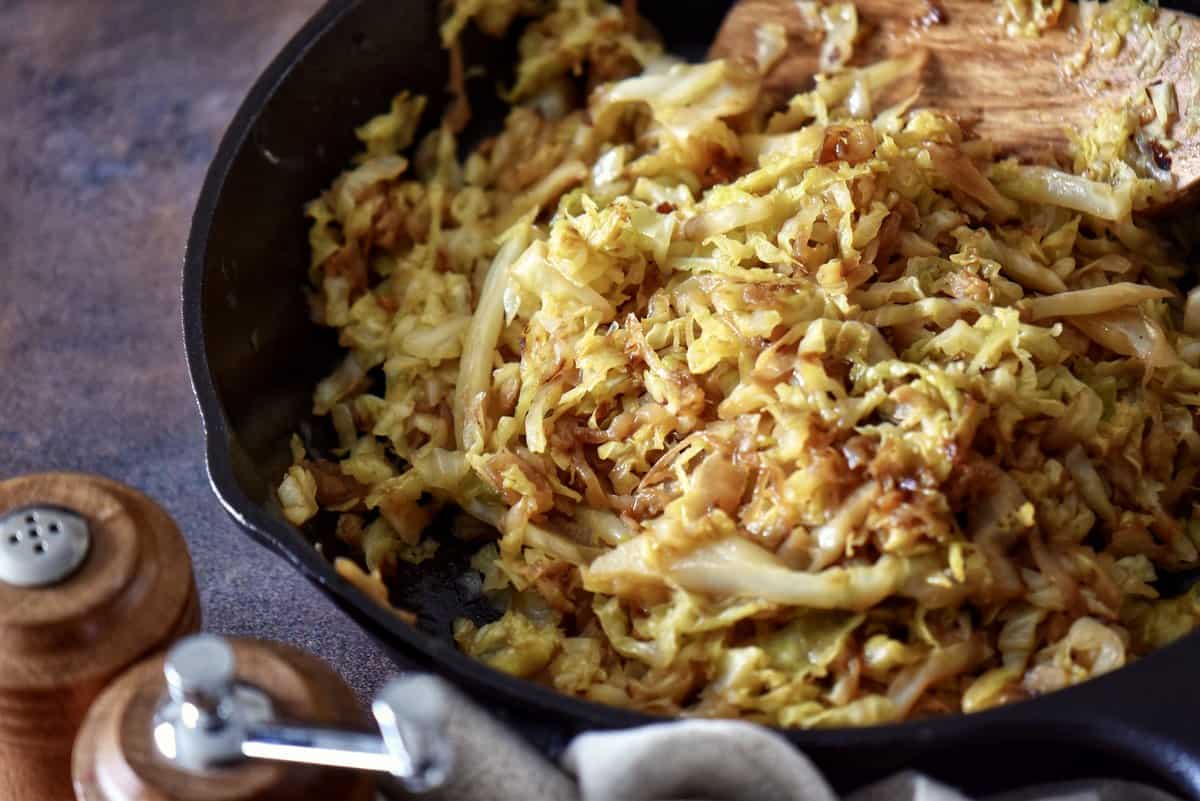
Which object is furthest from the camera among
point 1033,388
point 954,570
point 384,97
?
point 384,97

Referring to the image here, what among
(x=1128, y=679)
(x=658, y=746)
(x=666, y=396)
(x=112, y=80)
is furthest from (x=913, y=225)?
(x=112, y=80)

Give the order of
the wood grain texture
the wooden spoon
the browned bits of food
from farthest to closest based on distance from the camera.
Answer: the wooden spoon → the browned bits of food → the wood grain texture

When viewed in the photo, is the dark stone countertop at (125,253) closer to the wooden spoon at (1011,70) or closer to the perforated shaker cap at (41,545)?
the perforated shaker cap at (41,545)

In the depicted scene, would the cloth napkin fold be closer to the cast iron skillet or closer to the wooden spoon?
the cast iron skillet

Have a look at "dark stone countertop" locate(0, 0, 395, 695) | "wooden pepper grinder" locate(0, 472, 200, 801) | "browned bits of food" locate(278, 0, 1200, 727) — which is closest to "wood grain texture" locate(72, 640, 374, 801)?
"wooden pepper grinder" locate(0, 472, 200, 801)

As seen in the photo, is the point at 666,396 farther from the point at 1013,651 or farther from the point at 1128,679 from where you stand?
the point at 1128,679

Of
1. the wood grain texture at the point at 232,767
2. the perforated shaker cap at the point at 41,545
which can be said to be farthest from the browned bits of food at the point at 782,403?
the perforated shaker cap at the point at 41,545
